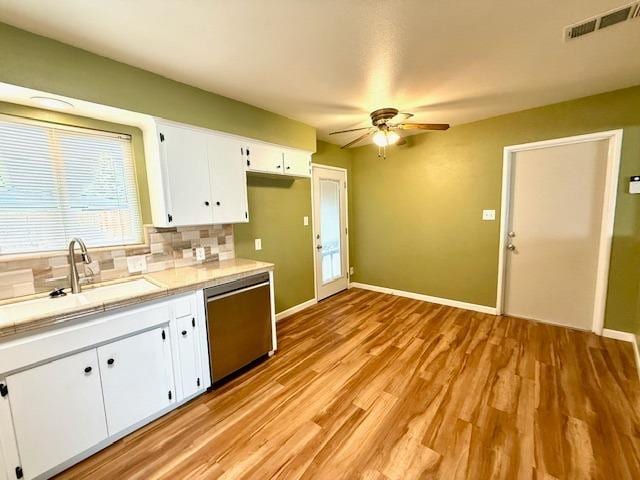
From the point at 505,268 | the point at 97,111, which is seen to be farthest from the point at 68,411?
the point at 505,268

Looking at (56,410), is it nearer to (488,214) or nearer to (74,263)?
(74,263)

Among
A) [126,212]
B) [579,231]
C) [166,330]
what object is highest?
[126,212]

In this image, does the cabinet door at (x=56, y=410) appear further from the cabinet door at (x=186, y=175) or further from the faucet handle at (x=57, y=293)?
the cabinet door at (x=186, y=175)

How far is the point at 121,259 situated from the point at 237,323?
3.48 feet

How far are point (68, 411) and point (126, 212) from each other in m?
1.40

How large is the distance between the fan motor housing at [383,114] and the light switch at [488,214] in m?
1.79

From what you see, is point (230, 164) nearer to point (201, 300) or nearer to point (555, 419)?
point (201, 300)

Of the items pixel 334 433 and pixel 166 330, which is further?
pixel 166 330

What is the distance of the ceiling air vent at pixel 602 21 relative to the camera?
145cm

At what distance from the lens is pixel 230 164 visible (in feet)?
8.20

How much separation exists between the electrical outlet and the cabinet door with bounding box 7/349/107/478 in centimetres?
78

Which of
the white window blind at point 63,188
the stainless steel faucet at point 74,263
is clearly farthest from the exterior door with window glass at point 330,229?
the stainless steel faucet at point 74,263

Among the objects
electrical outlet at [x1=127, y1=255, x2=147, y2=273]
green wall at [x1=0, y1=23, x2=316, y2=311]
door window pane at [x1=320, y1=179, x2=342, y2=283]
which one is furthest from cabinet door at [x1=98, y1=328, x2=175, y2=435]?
door window pane at [x1=320, y1=179, x2=342, y2=283]

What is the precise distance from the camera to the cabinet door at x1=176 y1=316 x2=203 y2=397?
191cm
